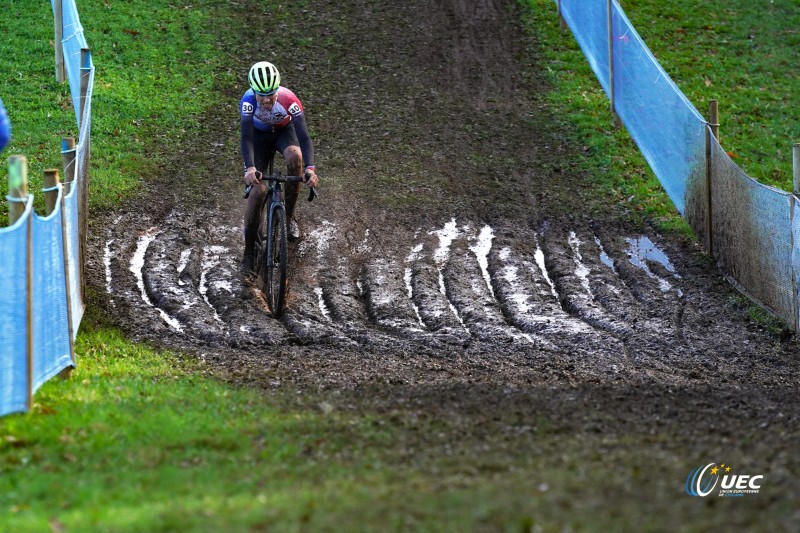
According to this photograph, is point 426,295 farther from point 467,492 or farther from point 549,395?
point 467,492

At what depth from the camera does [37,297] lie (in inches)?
274

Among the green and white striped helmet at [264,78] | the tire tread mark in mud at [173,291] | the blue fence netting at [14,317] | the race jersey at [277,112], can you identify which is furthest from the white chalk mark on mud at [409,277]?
the blue fence netting at [14,317]

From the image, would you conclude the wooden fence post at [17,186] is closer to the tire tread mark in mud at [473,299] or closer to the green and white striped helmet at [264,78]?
the green and white striped helmet at [264,78]

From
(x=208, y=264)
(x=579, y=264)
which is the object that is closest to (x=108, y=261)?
(x=208, y=264)

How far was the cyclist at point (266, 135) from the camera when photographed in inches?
401

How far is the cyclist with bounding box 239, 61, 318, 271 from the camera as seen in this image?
10.2 meters

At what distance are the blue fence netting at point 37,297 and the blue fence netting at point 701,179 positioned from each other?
6539mm

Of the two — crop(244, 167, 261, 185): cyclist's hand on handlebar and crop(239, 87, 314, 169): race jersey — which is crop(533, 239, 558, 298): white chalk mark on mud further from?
crop(244, 167, 261, 185): cyclist's hand on handlebar

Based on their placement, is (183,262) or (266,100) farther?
(183,262)

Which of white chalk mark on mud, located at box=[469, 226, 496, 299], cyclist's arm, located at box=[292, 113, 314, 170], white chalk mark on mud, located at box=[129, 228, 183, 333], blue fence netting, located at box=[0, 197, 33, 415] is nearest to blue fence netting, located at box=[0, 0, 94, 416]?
blue fence netting, located at box=[0, 197, 33, 415]

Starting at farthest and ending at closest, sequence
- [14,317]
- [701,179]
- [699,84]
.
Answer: [699,84] → [701,179] → [14,317]

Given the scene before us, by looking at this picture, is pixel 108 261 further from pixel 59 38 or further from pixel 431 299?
pixel 59 38

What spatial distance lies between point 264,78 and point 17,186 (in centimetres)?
367

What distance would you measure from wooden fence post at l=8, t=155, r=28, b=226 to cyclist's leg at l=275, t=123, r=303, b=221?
12.0 ft
